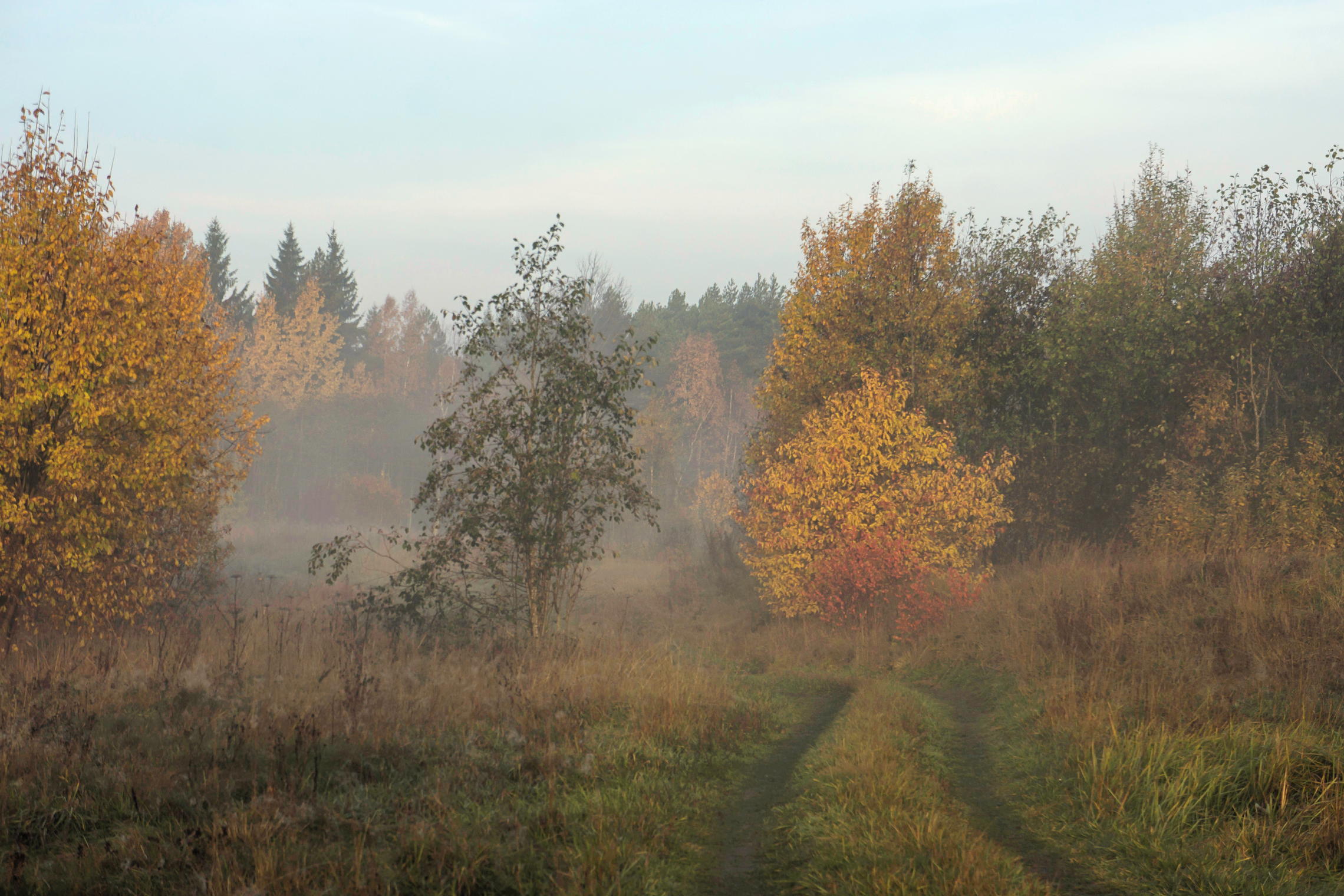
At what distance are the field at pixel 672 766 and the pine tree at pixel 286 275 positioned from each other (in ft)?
204

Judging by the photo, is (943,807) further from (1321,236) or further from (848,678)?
(1321,236)

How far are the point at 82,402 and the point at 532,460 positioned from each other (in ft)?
21.2

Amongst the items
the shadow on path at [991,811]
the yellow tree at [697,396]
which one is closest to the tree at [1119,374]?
the shadow on path at [991,811]

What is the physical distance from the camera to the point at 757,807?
813cm

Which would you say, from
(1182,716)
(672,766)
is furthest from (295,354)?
(1182,716)

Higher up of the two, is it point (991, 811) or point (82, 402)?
point (82, 402)

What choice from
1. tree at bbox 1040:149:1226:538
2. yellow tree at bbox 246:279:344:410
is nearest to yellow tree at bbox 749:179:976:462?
tree at bbox 1040:149:1226:538

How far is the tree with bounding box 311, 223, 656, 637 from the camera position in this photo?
15.0 m

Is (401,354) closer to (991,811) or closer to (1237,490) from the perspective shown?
(1237,490)

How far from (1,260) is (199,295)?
3722 millimetres

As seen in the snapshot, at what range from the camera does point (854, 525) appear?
19.5 m

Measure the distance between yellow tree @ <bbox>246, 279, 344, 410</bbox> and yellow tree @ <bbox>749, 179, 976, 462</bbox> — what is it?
44259 millimetres

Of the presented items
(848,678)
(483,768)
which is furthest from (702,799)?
(848,678)

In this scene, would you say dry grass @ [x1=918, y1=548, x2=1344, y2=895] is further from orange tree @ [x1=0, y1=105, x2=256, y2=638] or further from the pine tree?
the pine tree
